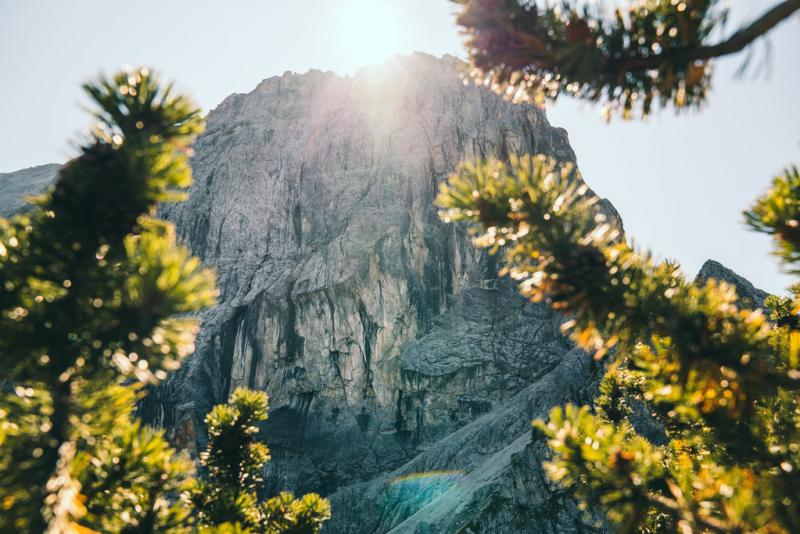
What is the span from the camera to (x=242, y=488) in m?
7.54

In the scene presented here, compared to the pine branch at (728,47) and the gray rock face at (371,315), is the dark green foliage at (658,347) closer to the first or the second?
the pine branch at (728,47)

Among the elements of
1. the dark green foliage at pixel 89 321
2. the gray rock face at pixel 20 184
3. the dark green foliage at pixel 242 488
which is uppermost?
the gray rock face at pixel 20 184

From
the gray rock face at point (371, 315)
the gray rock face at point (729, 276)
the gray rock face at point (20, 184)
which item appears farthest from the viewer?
the gray rock face at point (20, 184)

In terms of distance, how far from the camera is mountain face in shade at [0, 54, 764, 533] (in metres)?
45.8

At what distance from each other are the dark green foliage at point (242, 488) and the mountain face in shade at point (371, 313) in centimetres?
3057

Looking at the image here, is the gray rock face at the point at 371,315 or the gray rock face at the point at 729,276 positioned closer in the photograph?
the gray rock face at the point at 729,276

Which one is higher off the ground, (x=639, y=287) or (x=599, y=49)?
(x=599, y=49)

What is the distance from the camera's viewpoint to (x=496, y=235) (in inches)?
180

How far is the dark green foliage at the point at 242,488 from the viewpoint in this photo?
6781 mm

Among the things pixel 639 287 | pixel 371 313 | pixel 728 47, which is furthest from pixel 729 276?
pixel 728 47

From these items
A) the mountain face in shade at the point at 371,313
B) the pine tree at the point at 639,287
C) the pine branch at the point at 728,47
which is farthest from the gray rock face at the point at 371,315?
the pine branch at the point at 728,47

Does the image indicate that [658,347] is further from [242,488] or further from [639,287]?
[242,488]

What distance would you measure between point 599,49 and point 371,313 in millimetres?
51091

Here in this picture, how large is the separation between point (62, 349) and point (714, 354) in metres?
4.96
